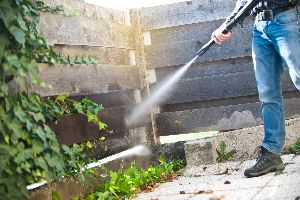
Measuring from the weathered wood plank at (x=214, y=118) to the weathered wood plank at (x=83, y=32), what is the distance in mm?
989

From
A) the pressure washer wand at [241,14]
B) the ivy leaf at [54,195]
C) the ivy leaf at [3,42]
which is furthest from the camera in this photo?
the pressure washer wand at [241,14]

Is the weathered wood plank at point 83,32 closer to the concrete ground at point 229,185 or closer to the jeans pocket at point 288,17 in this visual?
the concrete ground at point 229,185

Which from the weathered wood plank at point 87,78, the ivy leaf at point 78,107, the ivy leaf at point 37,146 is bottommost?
the ivy leaf at point 37,146

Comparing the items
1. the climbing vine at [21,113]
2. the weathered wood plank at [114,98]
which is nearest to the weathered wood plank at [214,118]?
the weathered wood plank at [114,98]

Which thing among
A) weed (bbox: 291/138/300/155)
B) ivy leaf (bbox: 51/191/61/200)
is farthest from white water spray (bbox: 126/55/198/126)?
ivy leaf (bbox: 51/191/61/200)

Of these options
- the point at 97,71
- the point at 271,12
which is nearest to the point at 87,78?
the point at 97,71

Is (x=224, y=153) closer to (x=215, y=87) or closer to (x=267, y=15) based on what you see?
(x=215, y=87)

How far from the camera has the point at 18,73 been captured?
2566 mm

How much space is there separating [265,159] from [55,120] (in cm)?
192

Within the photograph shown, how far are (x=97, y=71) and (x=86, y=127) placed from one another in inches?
23.5

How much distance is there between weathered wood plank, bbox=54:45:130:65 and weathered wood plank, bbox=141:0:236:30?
1.96ft

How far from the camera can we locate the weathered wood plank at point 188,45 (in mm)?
5395

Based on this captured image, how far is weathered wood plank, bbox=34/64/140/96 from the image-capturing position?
351 cm

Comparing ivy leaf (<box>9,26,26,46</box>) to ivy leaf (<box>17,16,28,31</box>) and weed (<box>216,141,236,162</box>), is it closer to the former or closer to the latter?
ivy leaf (<box>17,16,28,31</box>)
